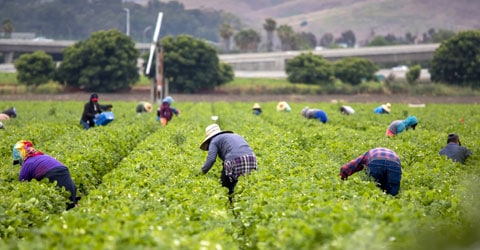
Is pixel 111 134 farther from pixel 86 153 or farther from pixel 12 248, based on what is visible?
pixel 12 248

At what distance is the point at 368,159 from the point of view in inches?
457

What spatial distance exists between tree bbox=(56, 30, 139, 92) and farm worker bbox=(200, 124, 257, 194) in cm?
5944

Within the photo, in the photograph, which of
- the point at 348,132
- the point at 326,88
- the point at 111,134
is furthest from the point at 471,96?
the point at 111,134

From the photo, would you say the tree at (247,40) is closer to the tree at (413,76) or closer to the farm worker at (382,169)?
the tree at (413,76)

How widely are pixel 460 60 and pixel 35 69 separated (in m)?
47.0

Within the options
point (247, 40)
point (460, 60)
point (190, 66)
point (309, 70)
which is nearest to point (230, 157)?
point (190, 66)

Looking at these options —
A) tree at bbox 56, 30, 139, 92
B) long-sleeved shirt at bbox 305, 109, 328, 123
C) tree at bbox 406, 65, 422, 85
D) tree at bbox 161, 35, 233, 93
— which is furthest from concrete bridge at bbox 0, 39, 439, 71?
long-sleeved shirt at bbox 305, 109, 328, 123

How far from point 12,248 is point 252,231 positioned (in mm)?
3209

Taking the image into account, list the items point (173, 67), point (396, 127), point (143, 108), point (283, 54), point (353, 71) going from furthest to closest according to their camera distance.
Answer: point (283, 54) → point (353, 71) → point (173, 67) → point (143, 108) → point (396, 127)

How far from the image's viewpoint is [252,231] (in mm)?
8695

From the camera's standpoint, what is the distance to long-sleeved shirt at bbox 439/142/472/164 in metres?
14.8

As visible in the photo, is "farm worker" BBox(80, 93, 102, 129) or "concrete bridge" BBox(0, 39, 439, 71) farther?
"concrete bridge" BBox(0, 39, 439, 71)

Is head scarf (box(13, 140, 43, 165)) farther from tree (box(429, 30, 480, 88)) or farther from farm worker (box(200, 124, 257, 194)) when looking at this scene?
tree (box(429, 30, 480, 88))

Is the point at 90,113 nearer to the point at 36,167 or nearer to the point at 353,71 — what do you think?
the point at 36,167
